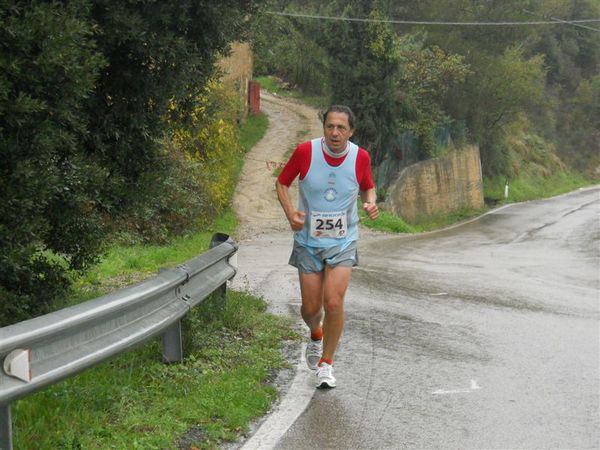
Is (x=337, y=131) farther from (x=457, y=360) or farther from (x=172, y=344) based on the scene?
(x=457, y=360)

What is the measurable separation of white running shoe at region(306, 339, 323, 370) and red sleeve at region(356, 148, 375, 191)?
4.10 ft

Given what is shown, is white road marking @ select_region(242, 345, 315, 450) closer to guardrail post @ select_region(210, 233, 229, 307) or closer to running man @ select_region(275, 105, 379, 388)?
running man @ select_region(275, 105, 379, 388)

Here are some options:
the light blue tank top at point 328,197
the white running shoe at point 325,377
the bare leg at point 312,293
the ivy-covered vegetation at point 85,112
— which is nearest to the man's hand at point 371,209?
the light blue tank top at point 328,197

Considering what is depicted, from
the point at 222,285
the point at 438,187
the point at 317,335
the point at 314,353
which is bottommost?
the point at 438,187

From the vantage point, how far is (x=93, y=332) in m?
5.12

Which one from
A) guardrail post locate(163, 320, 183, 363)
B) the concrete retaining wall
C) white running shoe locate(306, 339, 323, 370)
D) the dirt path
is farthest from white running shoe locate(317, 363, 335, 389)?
the concrete retaining wall

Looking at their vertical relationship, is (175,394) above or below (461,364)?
above

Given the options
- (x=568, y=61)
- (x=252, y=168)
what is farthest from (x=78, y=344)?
(x=568, y=61)

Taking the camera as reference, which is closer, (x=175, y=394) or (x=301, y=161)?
(x=175, y=394)

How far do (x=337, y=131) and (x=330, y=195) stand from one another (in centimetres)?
46

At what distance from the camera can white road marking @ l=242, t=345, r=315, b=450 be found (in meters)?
5.48

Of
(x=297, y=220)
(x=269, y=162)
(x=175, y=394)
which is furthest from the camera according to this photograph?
(x=269, y=162)

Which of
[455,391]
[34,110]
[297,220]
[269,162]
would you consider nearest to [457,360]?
[455,391]

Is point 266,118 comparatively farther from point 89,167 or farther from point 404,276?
point 89,167
